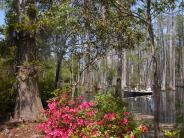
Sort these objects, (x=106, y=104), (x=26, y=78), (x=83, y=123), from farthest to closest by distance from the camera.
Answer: (x=26, y=78) < (x=106, y=104) < (x=83, y=123)

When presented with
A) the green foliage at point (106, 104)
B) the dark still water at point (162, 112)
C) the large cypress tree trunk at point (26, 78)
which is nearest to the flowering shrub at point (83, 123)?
the dark still water at point (162, 112)

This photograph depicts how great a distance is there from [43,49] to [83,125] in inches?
761

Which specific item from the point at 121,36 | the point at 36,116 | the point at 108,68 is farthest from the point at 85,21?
the point at 108,68

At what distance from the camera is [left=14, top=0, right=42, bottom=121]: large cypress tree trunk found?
12703mm

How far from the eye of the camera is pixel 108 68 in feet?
218

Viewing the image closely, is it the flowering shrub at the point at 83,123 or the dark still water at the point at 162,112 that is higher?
the flowering shrub at the point at 83,123

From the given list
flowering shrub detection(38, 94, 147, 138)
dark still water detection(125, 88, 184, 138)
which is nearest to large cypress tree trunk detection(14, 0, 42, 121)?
flowering shrub detection(38, 94, 147, 138)

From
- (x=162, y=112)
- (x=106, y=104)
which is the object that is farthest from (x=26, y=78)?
(x=162, y=112)

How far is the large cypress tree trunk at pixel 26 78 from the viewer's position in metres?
12.7

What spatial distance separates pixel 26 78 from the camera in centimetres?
1285

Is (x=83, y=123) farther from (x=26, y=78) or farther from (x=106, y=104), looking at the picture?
(x=26, y=78)

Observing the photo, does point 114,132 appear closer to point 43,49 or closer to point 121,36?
point 121,36

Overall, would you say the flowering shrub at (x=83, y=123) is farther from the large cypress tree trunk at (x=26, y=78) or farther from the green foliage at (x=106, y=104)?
the large cypress tree trunk at (x=26, y=78)

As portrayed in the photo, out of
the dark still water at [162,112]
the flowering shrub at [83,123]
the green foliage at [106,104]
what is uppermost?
the green foliage at [106,104]
